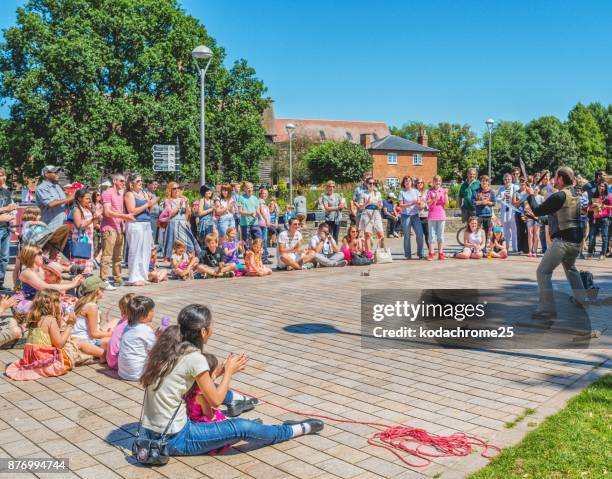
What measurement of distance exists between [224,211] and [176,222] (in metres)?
1.29

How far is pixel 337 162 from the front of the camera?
70.3 meters

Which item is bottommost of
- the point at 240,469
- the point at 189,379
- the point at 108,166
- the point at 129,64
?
the point at 240,469

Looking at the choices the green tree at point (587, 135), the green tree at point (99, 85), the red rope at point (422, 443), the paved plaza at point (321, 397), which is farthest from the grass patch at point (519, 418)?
the green tree at point (587, 135)

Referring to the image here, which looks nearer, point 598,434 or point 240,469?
point 240,469

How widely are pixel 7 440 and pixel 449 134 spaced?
94335 millimetres

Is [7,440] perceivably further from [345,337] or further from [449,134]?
[449,134]

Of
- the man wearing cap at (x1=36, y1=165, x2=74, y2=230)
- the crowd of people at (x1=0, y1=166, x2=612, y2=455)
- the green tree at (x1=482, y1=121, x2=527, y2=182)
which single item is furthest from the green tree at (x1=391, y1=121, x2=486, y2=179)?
the man wearing cap at (x1=36, y1=165, x2=74, y2=230)

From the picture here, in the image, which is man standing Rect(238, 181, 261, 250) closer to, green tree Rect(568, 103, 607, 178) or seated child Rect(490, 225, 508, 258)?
seated child Rect(490, 225, 508, 258)

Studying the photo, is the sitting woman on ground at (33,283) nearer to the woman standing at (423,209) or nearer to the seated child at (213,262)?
the seated child at (213,262)

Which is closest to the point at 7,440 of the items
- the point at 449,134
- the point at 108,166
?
the point at 108,166

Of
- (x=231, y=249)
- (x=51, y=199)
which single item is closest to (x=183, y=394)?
(x=51, y=199)

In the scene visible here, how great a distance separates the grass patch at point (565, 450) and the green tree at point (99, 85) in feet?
108

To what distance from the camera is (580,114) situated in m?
89.3

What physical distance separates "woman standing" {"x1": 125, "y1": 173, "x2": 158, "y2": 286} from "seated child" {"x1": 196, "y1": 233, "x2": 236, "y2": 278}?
1.49 m
